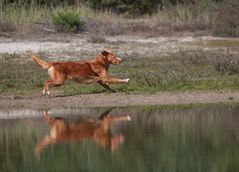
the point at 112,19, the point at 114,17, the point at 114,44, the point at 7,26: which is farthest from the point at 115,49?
the point at 114,17

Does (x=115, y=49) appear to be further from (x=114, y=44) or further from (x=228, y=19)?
(x=228, y=19)

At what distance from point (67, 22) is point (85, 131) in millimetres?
20403

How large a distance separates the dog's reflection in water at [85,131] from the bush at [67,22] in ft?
59.3

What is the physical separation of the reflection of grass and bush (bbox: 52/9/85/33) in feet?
23.3

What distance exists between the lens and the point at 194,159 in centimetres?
1127

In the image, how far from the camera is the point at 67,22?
33938 mm

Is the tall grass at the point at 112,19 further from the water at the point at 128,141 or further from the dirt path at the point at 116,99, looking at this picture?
the water at the point at 128,141

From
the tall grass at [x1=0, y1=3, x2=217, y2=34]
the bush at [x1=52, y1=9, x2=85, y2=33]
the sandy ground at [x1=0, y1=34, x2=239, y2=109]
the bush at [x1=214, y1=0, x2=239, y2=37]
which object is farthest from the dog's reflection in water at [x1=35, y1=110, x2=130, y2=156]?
the bush at [x1=214, y1=0, x2=239, y2=37]

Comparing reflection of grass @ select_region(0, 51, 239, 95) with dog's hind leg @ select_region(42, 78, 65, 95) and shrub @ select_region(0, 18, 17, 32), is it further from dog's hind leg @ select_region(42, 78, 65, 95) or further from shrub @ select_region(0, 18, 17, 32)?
shrub @ select_region(0, 18, 17, 32)

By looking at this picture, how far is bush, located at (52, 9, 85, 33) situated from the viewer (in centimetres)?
3375

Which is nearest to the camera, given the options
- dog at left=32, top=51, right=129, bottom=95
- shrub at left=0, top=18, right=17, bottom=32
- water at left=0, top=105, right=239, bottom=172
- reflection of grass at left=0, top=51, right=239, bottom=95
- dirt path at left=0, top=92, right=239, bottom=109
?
water at left=0, top=105, right=239, bottom=172

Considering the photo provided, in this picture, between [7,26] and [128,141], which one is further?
[7,26]

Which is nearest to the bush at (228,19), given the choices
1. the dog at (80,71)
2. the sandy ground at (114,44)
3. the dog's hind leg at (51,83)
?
the sandy ground at (114,44)

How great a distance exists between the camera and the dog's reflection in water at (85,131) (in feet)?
41.8
